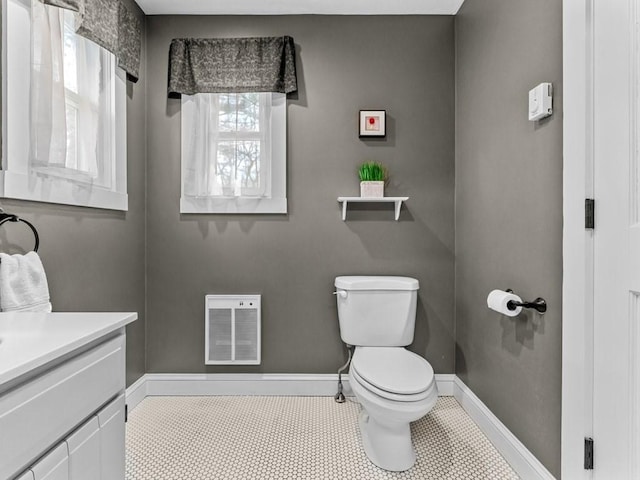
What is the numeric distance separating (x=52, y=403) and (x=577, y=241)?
5.08 feet

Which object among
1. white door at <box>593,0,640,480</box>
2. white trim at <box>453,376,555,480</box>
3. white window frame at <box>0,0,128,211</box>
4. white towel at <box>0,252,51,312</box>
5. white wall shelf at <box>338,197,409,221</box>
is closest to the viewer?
white door at <box>593,0,640,480</box>

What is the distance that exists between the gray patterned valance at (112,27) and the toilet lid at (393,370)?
6.45ft

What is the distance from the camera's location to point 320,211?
2.48 m

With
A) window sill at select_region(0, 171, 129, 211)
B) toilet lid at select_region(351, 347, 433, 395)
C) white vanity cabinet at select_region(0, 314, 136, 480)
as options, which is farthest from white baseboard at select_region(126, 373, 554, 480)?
white vanity cabinet at select_region(0, 314, 136, 480)

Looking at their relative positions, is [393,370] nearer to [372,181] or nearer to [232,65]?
[372,181]

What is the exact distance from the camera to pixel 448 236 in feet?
8.16

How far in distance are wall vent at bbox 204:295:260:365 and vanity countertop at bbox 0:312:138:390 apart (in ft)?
4.32

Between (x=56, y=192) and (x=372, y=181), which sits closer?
(x=56, y=192)

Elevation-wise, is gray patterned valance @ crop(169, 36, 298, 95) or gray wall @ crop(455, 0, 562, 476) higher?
gray patterned valance @ crop(169, 36, 298, 95)

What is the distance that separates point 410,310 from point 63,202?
1.81 meters

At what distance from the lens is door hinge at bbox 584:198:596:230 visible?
1.27 m

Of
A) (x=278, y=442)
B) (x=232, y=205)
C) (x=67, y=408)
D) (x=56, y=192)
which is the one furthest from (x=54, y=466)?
(x=232, y=205)

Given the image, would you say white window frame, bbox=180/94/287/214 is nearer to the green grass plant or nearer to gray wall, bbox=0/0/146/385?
gray wall, bbox=0/0/146/385

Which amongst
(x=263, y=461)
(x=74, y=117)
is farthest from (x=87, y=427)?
(x=74, y=117)
